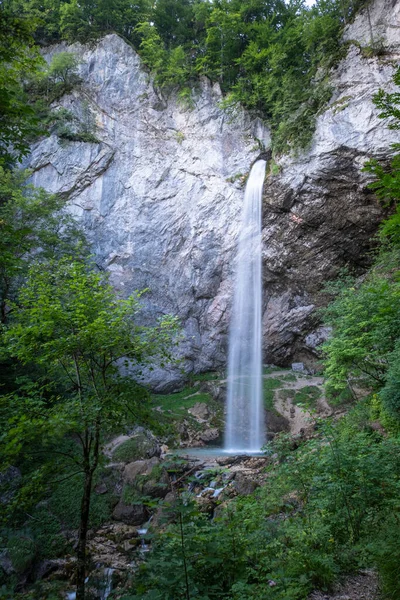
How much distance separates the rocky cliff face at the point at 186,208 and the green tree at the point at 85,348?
14839 mm

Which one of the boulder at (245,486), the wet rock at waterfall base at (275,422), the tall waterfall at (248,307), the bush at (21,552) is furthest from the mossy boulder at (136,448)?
the tall waterfall at (248,307)

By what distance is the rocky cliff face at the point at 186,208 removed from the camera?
57.9 feet

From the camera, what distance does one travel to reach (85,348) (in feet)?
12.6

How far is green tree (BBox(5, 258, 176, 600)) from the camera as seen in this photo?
3453 millimetres

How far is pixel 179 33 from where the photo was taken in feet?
75.2

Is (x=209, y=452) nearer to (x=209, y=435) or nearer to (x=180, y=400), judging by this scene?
(x=209, y=435)

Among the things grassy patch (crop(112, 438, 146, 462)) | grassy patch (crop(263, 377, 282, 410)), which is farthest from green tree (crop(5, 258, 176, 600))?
grassy patch (crop(263, 377, 282, 410))

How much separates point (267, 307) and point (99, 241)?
35.3 ft

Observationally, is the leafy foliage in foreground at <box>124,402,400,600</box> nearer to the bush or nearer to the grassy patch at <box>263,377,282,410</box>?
the bush

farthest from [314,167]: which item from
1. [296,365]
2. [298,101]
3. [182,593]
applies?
[182,593]

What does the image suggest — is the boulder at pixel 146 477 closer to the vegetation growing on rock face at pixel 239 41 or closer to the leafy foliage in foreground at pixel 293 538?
the leafy foliage in foreground at pixel 293 538

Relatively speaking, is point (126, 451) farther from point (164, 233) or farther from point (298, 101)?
point (298, 101)

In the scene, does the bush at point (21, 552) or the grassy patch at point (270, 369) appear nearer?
the bush at point (21, 552)

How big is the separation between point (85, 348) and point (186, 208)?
17.4 m
